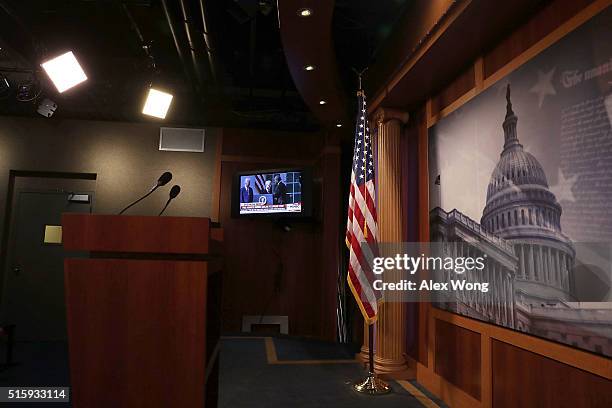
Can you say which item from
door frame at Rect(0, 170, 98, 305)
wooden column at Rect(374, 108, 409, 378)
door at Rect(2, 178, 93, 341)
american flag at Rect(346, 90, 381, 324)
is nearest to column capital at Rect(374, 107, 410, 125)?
wooden column at Rect(374, 108, 409, 378)

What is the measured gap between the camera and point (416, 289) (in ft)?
11.7

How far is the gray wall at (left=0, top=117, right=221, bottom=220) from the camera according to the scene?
5168mm

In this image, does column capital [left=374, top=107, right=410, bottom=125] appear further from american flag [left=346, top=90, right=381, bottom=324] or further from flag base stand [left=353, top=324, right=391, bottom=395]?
flag base stand [left=353, top=324, right=391, bottom=395]

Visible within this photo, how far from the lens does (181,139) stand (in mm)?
5398

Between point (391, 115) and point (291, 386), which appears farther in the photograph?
point (391, 115)

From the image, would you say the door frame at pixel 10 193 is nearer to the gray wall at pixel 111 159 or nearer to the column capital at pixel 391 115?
the gray wall at pixel 111 159

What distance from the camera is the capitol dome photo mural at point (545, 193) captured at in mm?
1840

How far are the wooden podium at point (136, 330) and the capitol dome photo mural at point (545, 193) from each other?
174 cm

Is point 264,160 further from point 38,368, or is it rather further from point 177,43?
point 38,368

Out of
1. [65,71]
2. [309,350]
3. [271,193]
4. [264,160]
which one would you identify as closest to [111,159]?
[65,71]

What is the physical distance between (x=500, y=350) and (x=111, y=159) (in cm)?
490

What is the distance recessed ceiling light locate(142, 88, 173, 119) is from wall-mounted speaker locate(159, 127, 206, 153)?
1194mm

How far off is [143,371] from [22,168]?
506 centimetres

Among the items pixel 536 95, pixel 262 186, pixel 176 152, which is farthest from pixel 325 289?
pixel 536 95
